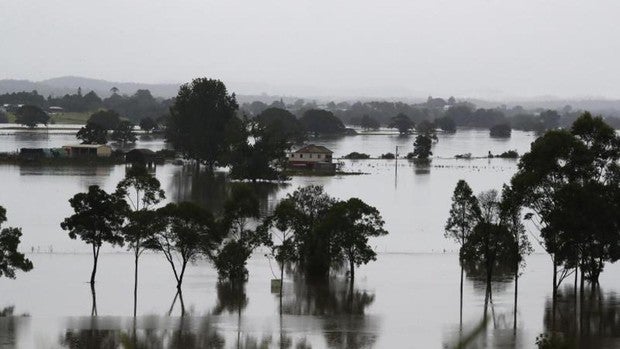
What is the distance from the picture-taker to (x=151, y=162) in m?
54.8

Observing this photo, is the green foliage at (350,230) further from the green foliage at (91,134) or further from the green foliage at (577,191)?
the green foliage at (91,134)

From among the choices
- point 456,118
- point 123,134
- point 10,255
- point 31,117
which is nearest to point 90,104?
point 31,117

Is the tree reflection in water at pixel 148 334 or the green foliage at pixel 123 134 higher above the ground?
the green foliage at pixel 123 134

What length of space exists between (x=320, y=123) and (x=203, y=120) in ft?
131

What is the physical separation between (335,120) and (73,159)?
4569 centimetres

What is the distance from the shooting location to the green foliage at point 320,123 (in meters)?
93.5

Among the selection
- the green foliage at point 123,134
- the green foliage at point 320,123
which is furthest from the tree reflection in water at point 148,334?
the green foliage at point 320,123

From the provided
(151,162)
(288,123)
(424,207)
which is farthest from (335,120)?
(424,207)

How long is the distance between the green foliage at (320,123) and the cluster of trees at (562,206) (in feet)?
227

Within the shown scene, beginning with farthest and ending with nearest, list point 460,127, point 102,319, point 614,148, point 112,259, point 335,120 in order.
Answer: point 460,127 < point 335,120 < point 112,259 < point 614,148 < point 102,319

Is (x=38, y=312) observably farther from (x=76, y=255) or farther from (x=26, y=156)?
(x=26, y=156)

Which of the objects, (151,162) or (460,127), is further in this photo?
(460,127)

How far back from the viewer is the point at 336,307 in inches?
761

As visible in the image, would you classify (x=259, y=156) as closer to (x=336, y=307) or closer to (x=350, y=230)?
(x=350, y=230)
